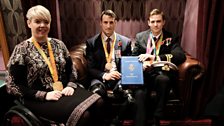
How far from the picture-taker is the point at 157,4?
3199 millimetres

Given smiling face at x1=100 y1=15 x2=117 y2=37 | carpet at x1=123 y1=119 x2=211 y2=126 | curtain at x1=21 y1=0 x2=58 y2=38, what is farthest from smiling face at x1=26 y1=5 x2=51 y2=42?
carpet at x1=123 y1=119 x2=211 y2=126

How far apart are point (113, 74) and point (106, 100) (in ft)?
0.90

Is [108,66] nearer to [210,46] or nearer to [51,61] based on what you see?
[51,61]

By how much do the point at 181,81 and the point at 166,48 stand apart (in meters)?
0.39

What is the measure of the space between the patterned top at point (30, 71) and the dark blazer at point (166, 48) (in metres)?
0.95

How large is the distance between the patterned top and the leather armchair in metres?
0.45

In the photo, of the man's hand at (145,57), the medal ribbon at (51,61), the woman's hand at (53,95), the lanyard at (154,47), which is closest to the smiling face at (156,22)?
the lanyard at (154,47)

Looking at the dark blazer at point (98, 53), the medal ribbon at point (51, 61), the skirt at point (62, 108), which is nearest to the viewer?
the skirt at point (62, 108)

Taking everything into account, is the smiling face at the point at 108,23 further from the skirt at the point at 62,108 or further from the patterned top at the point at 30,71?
the skirt at the point at 62,108

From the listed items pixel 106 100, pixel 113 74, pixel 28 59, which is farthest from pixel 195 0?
pixel 28 59

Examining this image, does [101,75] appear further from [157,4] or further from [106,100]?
[157,4]

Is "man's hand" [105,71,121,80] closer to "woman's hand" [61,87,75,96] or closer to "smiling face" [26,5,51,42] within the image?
"woman's hand" [61,87,75,96]

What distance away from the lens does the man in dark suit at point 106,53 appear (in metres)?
2.34

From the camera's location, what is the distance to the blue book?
86.6 inches
